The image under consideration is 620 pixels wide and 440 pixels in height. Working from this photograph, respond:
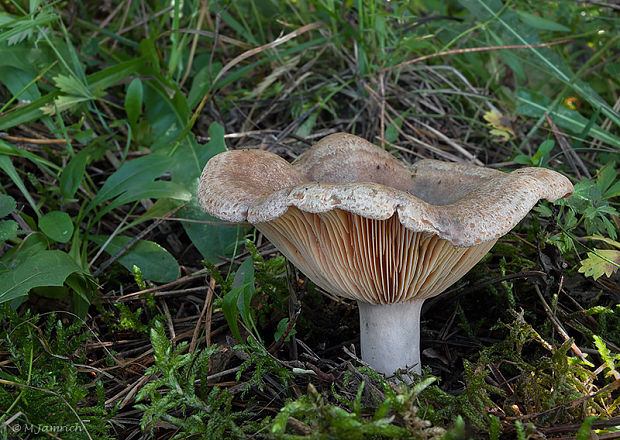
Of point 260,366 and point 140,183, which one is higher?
point 140,183

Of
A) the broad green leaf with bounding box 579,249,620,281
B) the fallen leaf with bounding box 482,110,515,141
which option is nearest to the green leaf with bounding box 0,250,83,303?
the broad green leaf with bounding box 579,249,620,281

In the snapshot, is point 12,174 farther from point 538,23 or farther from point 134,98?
point 538,23

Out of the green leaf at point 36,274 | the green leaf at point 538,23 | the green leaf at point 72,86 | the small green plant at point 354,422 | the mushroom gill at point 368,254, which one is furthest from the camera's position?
the green leaf at point 538,23

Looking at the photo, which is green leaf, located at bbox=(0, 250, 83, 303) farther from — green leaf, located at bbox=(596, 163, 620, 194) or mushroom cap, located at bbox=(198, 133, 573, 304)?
green leaf, located at bbox=(596, 163, 620, 194)

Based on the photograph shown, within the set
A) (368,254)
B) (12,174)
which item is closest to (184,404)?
(368,254)

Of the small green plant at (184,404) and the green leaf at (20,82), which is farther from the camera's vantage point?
the green leaf at (20,82)

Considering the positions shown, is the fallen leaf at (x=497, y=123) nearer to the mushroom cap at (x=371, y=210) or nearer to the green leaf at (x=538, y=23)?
the green leaf at (x=538, y=23)

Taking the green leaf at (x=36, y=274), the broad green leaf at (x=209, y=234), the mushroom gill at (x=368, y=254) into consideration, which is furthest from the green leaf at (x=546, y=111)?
the green leaf at (x=36, y=274)
